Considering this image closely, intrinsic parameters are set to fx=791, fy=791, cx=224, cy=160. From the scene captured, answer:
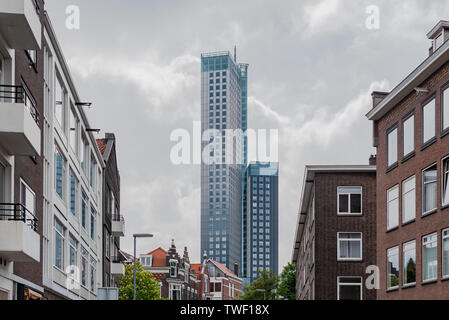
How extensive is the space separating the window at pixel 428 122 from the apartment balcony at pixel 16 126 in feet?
56.5

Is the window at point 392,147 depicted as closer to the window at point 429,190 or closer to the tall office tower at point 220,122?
the window at point 429,190

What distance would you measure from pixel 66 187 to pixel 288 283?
6507 cm

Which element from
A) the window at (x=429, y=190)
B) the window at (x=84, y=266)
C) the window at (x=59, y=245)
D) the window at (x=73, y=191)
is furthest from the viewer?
the window at (x=84, y=266)

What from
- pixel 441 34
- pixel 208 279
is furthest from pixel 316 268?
pixel 208 279

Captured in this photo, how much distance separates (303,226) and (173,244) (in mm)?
40975

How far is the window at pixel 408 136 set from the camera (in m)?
36.9

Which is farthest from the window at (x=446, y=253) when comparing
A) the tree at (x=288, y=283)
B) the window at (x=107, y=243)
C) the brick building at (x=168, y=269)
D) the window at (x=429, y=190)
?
the brick building at (x=168, y=269)

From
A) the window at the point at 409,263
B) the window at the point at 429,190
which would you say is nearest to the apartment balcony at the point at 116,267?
the window at the point at 409,263

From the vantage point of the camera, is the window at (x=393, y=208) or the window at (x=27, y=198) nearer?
the window at (x=27, y=198)

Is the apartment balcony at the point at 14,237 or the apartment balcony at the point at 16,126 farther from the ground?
the apartment balcony at the point at 16,126

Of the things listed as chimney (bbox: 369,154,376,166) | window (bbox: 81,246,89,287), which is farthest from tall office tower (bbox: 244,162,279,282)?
window (bbox: 81,246,89,287)

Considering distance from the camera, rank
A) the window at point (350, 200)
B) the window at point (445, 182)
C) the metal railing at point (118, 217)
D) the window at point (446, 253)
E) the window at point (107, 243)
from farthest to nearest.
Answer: the metal railing at point (118, 217), the window at point (107, 243), the window at point (350, 200), the window at point (445, 182), the window at point (446, 253)

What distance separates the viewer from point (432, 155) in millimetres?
33781

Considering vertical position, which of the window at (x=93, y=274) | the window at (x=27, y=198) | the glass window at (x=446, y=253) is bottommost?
the window at (x=93, y=274)
